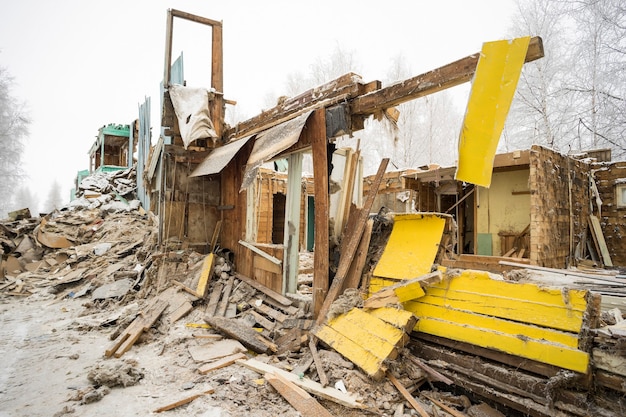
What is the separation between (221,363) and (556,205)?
9.33 metres

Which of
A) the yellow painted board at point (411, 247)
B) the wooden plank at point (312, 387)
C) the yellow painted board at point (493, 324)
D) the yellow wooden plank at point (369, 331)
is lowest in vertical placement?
the wooden plank at point (312, 387)

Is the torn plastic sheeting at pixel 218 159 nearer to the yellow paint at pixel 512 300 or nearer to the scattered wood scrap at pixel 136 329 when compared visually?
the scattered wood scrap at pixel 136 329

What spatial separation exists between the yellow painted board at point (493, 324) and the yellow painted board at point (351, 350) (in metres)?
0.76

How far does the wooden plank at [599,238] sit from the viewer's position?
988 cm

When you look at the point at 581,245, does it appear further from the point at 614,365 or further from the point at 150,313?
the point at 150,313

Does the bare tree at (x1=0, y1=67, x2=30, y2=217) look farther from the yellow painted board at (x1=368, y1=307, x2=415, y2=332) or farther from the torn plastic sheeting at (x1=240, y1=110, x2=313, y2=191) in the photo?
Answer: the yellow painted board at (x1=368, y1=307, x2=415, y2=332)

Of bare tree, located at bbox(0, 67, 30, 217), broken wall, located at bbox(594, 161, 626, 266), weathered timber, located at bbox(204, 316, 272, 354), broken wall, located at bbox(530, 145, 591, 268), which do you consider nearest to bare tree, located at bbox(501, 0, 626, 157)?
broken wall, located at bbox(594, 161, 626, 266)

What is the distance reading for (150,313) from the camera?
5867mm

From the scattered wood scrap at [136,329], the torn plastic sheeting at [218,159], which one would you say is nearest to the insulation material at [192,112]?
the torn plastic sheeting at [218,159]

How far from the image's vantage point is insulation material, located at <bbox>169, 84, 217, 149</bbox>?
24.2 ft

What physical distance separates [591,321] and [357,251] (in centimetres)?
288

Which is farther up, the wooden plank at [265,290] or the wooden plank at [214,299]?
the wooden plank at [265,290]

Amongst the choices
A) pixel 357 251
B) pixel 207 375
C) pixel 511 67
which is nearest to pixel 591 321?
pixel 511 67

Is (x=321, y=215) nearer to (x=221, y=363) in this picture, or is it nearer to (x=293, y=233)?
(x=293, y=233)
